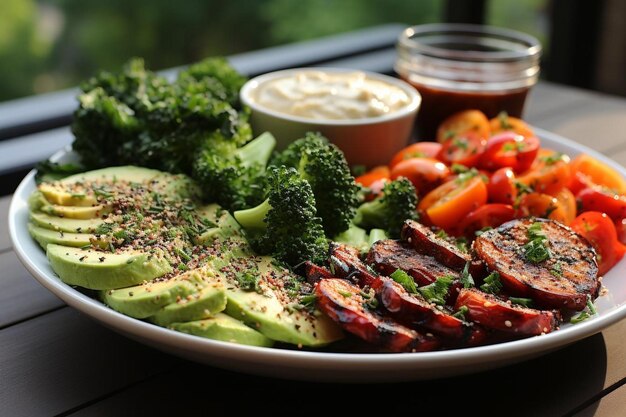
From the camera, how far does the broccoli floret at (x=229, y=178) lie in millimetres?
2137

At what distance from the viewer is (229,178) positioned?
2148 mm

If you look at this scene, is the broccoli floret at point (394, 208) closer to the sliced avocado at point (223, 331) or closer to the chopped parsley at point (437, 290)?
the chopped parsley at point (437, 290)

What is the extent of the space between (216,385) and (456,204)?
0.94 m

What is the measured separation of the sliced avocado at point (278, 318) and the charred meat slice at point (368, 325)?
0.13ft

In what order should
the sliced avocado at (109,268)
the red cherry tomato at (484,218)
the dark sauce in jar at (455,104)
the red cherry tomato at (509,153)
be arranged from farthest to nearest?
→ the dark sauce in jar at (455,104) → the red cherry tomato at (509,153) → the red cherry tomato at (484,218) → the sliced avocado at (109,268)

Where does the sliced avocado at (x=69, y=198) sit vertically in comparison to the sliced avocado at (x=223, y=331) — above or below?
above

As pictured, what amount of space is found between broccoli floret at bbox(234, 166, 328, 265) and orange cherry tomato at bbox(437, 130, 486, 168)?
0.74m

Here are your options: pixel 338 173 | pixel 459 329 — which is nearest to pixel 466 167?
pixel 338 173

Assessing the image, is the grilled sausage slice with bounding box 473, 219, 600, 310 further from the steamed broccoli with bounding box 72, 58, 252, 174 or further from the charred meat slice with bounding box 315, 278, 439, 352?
the steamed broccoli with bounding box 72, 58, 252, 174

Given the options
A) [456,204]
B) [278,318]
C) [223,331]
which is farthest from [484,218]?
[223,331]

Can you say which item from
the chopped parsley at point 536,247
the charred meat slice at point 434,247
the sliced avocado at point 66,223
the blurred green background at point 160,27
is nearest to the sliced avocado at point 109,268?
the sliced avocado at point 66,223

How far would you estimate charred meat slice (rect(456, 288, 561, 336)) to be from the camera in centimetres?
156

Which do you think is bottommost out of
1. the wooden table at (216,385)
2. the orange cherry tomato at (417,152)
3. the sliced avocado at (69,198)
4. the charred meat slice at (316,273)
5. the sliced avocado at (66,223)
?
the wooden table at (216,385)

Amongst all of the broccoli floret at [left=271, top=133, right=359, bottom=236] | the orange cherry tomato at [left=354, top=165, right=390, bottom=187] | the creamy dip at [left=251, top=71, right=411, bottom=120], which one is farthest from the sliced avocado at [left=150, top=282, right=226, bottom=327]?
the creamy dip at [left=251, top=71, right=411, bottom=120]
